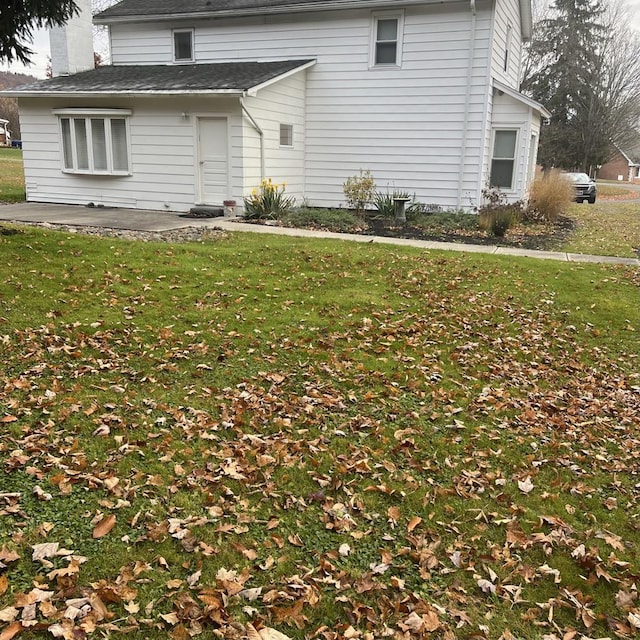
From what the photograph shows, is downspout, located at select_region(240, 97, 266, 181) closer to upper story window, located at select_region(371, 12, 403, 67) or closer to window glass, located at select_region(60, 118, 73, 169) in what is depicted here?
upper story window, located at select_region(371, 12, 403, 67)

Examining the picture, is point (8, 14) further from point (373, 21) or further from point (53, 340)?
point (373, 21)

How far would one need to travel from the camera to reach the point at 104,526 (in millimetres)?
3334

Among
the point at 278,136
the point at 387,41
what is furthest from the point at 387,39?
the point at 278,136

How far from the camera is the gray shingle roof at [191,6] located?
55.3ft

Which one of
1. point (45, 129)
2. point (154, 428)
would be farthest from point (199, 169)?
point (154, 428)

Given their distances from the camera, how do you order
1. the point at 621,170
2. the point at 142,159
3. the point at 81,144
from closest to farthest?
the point at 142,159 → the point at 81,144 → the point at 621,170

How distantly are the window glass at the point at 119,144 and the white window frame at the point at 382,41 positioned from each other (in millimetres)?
7105

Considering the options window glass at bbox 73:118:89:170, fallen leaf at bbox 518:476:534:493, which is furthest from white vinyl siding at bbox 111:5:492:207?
fallen leaf at bbox 518:476:534:493

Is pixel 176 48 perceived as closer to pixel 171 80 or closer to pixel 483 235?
pixel 171 80

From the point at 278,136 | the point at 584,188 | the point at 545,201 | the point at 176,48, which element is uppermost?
the point at 176,48

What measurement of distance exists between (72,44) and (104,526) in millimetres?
19523

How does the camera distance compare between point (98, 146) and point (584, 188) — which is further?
point (584, 188)

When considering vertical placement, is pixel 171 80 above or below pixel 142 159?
above

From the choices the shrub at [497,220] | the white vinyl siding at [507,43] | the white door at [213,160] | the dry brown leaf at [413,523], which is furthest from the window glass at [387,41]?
the dry brown leaf at [413,523]
